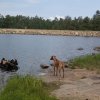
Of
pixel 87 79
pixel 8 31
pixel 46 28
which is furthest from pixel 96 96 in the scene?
pixel 46 28

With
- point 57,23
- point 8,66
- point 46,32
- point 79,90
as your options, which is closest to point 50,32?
point 46,32

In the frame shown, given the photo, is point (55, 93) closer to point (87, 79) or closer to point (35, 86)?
point (35, 86)

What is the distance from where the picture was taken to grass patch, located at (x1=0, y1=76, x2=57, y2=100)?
55.2ft

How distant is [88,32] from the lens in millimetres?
162625

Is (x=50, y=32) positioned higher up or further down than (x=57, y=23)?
further down

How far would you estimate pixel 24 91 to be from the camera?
18.5 m

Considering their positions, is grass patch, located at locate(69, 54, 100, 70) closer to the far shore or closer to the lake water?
the lake water

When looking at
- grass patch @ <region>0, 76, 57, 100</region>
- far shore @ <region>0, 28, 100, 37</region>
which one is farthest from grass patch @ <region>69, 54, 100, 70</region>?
far shore @ <region>0, 28, 100, 37</region>

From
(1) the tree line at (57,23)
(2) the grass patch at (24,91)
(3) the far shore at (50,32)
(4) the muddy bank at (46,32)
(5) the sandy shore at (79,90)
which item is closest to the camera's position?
(2) the grass patch at (24,91)

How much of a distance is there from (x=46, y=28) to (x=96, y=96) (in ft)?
582

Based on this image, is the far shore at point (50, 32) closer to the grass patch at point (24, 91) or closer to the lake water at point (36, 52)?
the lake water at point (36, 52)

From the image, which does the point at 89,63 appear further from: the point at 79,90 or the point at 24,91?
the point at 24,91

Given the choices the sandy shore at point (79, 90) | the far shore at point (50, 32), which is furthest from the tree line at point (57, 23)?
the sandy shore at point (79, 90)

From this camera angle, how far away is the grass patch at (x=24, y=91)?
1682 centimetres
